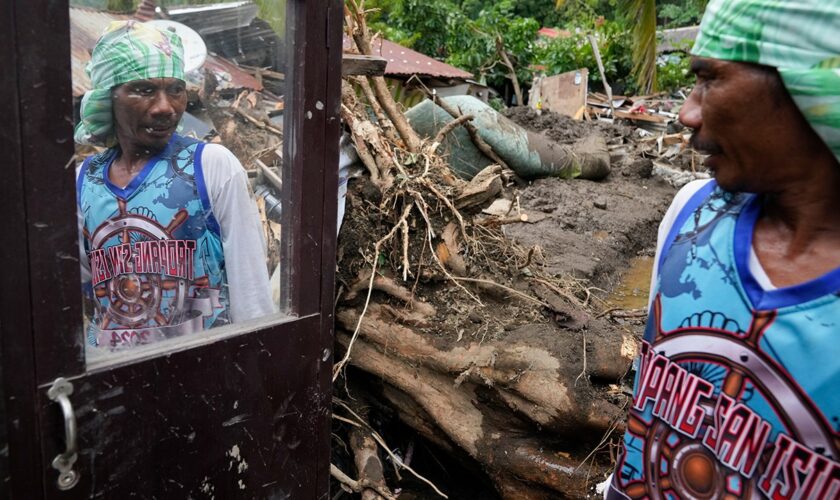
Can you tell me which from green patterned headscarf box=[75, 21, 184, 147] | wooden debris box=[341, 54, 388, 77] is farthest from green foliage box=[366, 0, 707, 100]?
green patterned headscarf box=[75, 21, 184, 147]

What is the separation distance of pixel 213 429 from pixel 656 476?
1.16 meters

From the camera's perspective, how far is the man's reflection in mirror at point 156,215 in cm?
171

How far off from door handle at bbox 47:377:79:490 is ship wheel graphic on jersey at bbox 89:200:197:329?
322 millimetres

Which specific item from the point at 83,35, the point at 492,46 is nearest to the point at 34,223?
the point at 83,35

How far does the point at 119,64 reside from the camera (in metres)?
1.67

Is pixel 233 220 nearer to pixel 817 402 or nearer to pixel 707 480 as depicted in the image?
pixel 707 480

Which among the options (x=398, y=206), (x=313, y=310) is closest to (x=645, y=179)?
(x=398, y=206)

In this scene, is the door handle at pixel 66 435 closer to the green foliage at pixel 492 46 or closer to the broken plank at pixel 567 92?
the broken plank at pixel 567 92

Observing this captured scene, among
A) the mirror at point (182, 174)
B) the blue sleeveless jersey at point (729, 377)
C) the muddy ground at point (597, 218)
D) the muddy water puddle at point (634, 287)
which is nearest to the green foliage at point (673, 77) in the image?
the muddy ground at point (597, 218)

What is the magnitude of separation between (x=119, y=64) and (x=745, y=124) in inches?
56.7

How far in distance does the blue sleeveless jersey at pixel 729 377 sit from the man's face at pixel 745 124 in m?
0.12

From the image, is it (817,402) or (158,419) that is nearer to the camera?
(817,402)

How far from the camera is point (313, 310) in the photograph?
2.03m

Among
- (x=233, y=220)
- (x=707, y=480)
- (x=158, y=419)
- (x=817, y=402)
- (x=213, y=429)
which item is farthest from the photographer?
(x=233, y=220)
